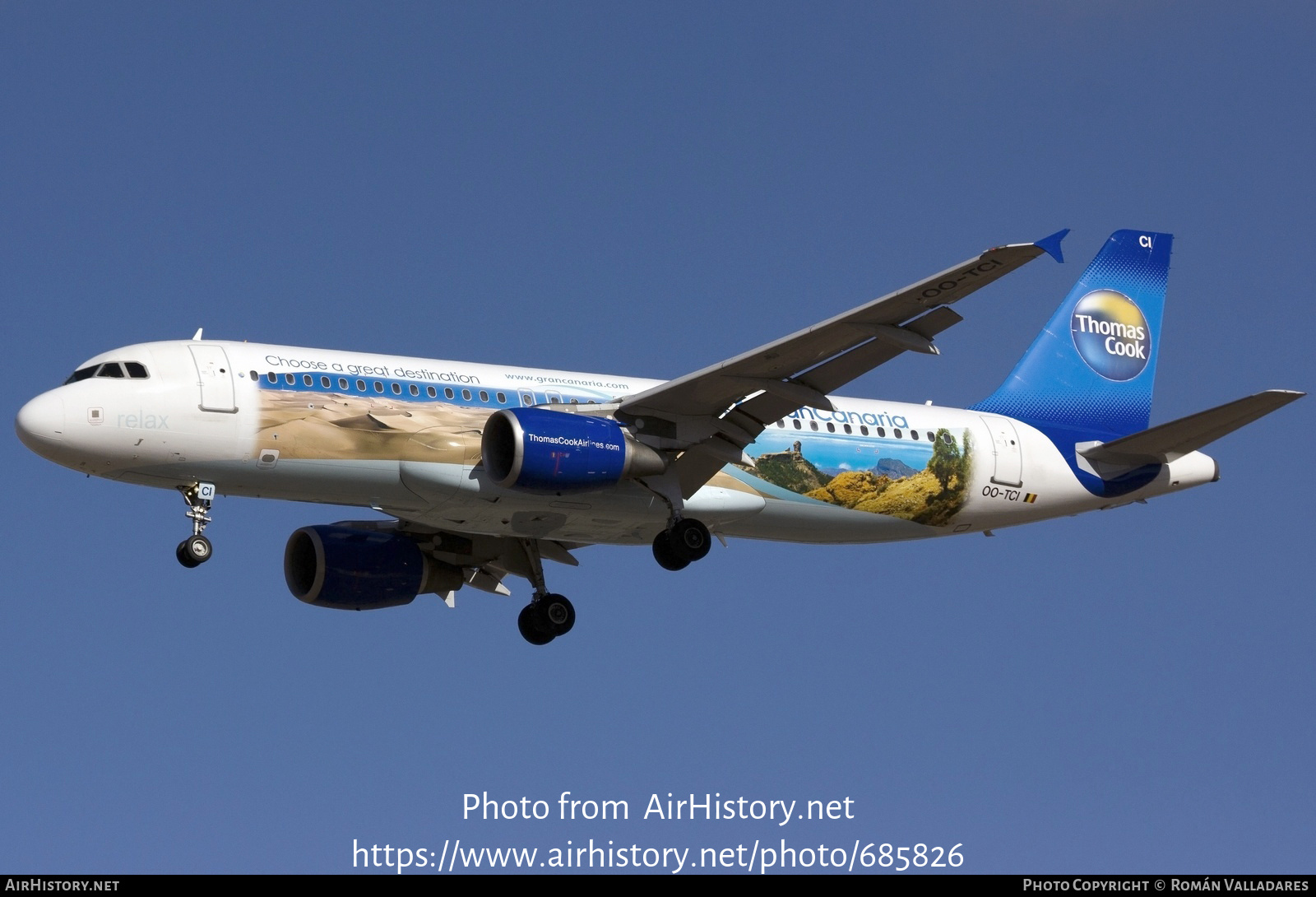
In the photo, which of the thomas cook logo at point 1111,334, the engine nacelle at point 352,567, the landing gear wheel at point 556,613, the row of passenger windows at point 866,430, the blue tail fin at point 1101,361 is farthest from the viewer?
the thomas cook logo at point 1111,334

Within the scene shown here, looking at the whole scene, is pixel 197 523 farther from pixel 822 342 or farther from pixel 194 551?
pixel 822 342

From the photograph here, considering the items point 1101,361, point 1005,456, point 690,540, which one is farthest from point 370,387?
point 1101,361

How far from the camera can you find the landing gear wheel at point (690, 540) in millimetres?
30453

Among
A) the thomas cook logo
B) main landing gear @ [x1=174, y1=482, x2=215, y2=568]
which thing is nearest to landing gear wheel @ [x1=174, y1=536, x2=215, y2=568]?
main landing gear @ [x1=174, y1=482, x2=215, y2=568]

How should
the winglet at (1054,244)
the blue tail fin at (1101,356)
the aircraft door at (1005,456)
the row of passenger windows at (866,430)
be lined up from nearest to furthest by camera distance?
the winglet at (1054,244) → the row of passenger windows at (866,430) → the aircraft door at (1005,456) → the blue tail fin at (1101,356)

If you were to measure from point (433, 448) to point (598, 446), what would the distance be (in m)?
2.72

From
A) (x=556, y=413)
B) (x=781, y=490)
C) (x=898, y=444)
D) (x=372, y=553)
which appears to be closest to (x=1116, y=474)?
(x=898, y=444)

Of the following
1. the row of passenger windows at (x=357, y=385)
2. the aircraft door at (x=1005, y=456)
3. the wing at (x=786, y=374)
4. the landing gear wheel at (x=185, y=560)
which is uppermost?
the aircraft door at (x=1005, y=456)

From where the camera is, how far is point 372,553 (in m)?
33.4

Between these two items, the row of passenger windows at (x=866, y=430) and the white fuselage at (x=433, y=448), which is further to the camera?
the row of passenger windows at (x=866, y=430)

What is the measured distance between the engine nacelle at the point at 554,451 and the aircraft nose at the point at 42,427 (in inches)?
261

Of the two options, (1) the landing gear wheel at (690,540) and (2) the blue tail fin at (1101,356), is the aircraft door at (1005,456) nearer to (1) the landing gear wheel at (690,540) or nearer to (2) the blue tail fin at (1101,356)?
(2) the blue tail fin at (1101,356)

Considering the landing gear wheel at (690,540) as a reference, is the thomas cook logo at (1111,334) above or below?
above

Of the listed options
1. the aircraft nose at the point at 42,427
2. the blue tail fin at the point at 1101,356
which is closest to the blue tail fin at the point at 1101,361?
the blue tail fin at the point at 1101,356
